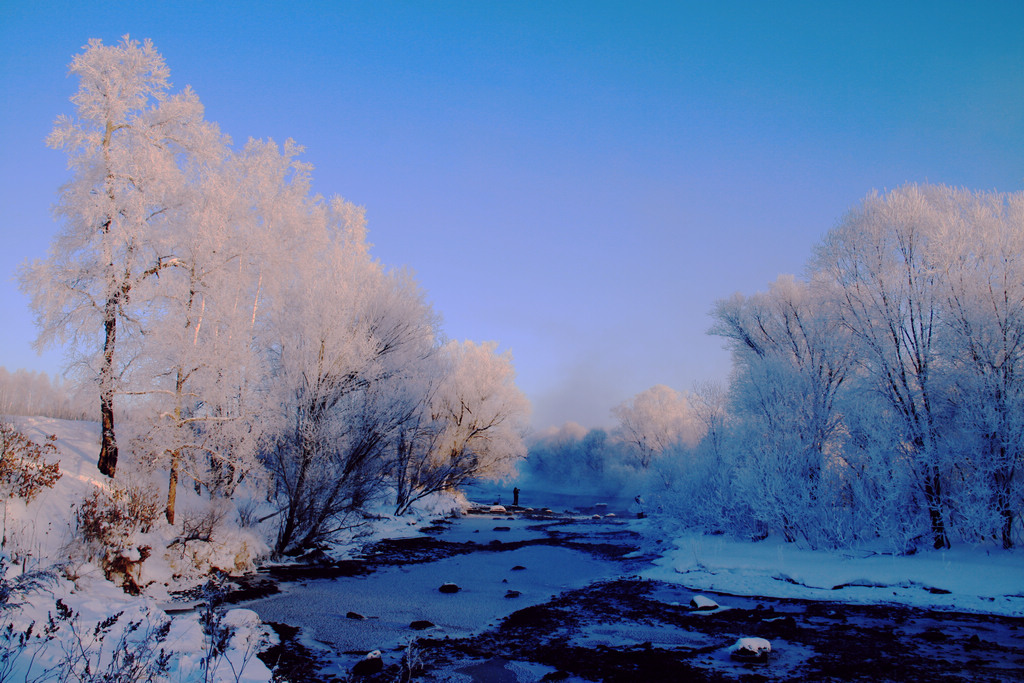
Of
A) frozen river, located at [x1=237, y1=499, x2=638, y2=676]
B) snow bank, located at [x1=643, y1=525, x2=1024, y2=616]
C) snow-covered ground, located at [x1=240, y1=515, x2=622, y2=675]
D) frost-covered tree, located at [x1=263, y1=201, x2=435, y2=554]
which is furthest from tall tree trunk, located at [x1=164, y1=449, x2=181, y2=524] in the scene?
snow bank, located at [x1=643, y1=525, x2=1024, y2=616]

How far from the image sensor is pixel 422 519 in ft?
92.0

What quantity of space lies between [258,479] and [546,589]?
8.51 m

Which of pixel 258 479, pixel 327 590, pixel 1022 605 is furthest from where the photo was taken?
pixel 258 479

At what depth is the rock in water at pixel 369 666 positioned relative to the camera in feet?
21.8

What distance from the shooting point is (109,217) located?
12789 millimetres

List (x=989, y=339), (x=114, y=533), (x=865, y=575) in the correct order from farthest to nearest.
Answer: (x=989, y=339)
(x=865, y=575)
(x=114, y=533)

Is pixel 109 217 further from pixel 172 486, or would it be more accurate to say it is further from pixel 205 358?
pixel 172 486

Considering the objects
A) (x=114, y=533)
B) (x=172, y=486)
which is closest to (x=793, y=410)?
(x=172, y=486)

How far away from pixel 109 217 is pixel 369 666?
40.1 feet

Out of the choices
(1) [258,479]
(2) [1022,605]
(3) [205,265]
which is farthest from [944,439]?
(3) [205,265]

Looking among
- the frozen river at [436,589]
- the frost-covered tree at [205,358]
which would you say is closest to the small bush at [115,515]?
the frost-covered tree at [205,358]

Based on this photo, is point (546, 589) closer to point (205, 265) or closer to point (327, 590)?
point (327, 590)

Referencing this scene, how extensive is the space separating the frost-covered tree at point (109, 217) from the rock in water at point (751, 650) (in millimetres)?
13410

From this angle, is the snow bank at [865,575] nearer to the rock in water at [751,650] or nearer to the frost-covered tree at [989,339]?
the frost-covered tree at [989,339]
